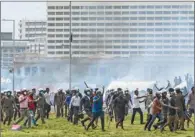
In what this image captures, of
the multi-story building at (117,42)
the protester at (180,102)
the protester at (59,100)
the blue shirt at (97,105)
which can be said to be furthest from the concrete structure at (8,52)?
the protester at (180,102)

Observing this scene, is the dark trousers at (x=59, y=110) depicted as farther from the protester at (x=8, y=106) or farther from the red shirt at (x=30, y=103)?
the red shirt at (x=30, y=103)

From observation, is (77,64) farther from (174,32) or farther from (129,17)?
(174,32)

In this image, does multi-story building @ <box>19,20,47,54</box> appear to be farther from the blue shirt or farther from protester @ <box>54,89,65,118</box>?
the blue shirt

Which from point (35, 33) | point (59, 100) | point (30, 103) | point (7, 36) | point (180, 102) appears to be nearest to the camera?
point (180, 102)

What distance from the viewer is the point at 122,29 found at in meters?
64.1

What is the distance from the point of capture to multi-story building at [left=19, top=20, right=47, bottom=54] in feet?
244

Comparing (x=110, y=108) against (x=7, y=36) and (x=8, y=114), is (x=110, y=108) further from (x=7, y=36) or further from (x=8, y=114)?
(x=7, y=36)

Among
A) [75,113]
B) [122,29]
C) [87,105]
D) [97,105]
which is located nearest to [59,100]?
[75,113]

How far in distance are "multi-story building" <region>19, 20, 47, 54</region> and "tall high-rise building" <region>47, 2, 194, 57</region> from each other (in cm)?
155

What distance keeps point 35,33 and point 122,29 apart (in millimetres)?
22614

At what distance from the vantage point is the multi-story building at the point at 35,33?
74.2 m

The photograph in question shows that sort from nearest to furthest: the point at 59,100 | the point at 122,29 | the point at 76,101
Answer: the point at 76,101 → the point at 59,100 → the point at 122,29

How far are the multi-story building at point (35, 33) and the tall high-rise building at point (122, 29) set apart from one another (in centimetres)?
155

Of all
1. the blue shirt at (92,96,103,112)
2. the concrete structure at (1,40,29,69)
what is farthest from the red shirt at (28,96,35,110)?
the concrete structure at (1,40,29,69)
